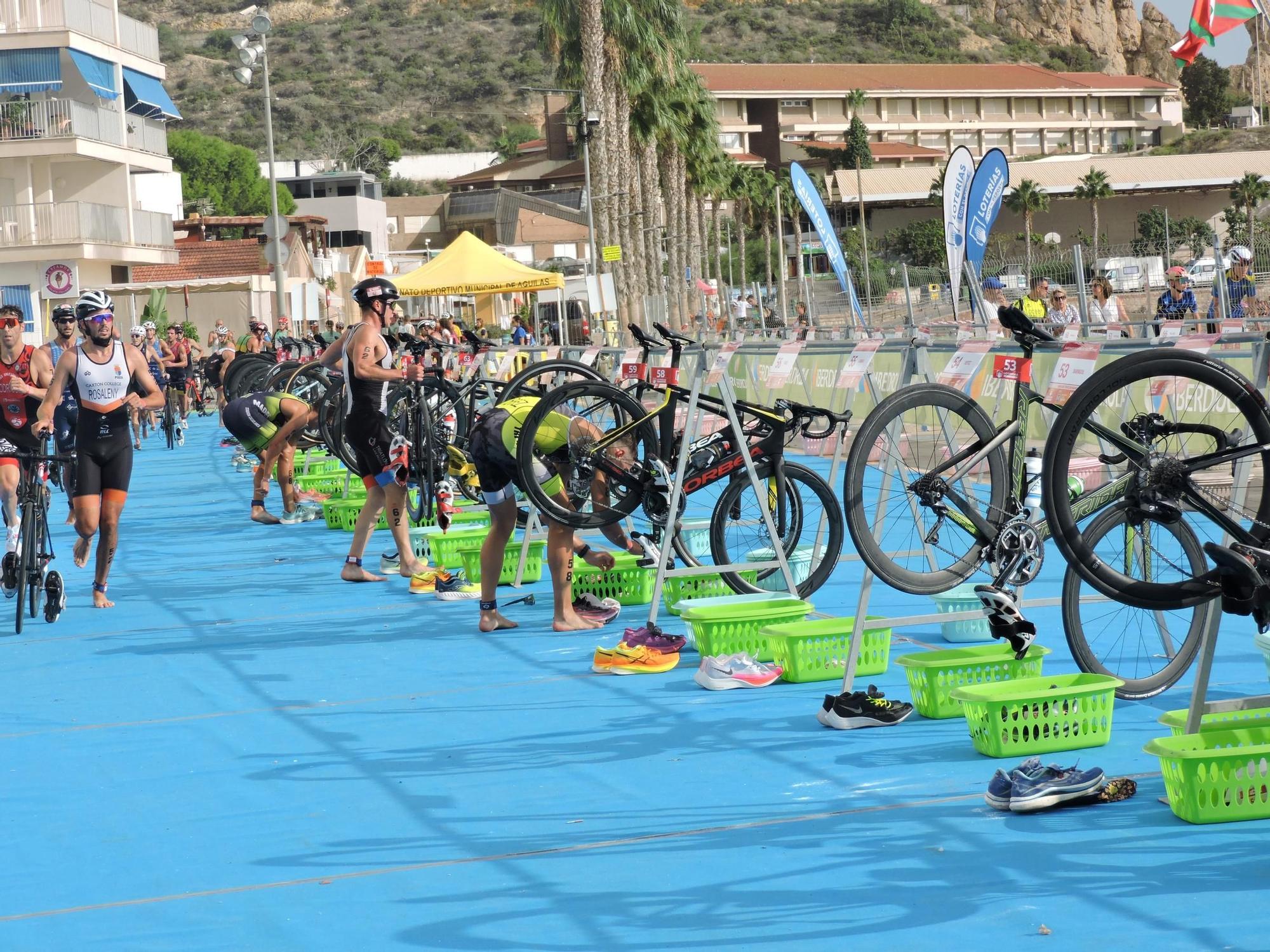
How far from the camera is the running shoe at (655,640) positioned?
764 cm

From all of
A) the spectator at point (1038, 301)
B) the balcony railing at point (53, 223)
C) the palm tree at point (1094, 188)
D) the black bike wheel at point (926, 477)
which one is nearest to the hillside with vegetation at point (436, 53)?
the palm tree at point (1094, 188)

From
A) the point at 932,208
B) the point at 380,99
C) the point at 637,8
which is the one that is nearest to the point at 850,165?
the point at 932,208

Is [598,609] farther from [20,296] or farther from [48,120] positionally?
[48,120]

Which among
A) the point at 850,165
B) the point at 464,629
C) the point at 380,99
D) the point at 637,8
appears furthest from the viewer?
the point at 380,99

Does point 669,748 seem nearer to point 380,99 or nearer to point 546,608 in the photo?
point 546,608

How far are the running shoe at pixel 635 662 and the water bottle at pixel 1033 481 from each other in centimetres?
212

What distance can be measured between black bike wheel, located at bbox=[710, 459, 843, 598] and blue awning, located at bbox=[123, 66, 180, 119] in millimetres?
41632

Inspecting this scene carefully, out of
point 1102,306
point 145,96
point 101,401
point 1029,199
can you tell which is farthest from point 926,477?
point 1029,199

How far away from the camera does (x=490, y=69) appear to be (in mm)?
179000

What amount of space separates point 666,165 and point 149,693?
48329 millimetres

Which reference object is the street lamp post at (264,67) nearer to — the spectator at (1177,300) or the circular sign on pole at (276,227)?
the circular sign on pole at (276,227)

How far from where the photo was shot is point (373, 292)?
1070cm

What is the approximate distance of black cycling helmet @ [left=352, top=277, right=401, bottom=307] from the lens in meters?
10.7

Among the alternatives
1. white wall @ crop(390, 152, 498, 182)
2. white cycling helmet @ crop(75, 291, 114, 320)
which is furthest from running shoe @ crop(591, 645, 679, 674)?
white wall @ crop(390, 152, 498, 182)
